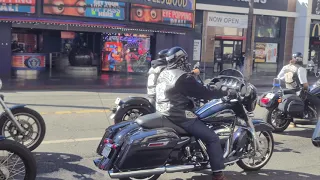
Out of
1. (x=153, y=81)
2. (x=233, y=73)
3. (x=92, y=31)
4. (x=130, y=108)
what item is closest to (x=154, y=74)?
(x=153, y=81)

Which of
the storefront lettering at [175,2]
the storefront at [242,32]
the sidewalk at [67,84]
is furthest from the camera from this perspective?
the storefront at [242,32]

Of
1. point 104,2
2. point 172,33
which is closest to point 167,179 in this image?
point 104,2

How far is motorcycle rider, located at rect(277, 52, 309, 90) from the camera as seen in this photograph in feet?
27.6

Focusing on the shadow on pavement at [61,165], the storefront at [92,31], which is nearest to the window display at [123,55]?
the storefront at [92,31]

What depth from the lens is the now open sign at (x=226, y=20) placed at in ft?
93.6

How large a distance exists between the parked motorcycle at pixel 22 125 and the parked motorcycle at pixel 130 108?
132 centimetres

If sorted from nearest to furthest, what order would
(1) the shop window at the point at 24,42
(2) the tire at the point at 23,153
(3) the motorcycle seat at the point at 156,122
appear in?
(2) the tire at the point at 23,153
(3) the motorcycle seat at the point at 156,122
(1) the shop window at the point at 24,42

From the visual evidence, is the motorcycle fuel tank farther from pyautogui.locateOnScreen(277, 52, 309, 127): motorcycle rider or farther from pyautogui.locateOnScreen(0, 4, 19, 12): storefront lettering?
pyautogui.locateOnScreen(0, 4, 19, 12): storefront lettering

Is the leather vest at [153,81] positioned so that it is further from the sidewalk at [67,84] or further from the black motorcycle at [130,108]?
the sidewalk at [67,84]

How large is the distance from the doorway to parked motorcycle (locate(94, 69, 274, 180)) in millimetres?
23664

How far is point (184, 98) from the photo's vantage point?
4660 mm

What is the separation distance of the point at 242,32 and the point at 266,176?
2514 centimetres

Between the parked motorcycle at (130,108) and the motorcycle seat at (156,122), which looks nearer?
the motorcycle seat at (156,122)

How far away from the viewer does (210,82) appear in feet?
17.9
